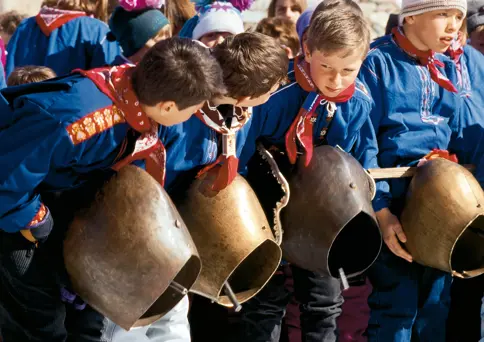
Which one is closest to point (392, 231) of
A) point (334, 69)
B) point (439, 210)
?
point (439, 210)

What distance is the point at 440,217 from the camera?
11.1ft

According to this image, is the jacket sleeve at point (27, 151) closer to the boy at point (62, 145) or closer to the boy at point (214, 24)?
the boy at point (62, 145)

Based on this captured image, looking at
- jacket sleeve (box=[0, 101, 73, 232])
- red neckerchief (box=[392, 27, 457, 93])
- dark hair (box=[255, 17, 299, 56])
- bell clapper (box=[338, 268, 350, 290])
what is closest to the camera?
jacket sleeve (box=[0, 101, 73, 232])

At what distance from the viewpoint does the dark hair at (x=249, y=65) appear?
Result: 2.96 m

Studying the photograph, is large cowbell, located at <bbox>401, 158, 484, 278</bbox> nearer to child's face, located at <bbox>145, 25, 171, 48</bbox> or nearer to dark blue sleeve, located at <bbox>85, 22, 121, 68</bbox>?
child's face, located at <bbox>145, 25, 171, 48</bbox>

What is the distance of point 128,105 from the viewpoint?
2777 millimetres

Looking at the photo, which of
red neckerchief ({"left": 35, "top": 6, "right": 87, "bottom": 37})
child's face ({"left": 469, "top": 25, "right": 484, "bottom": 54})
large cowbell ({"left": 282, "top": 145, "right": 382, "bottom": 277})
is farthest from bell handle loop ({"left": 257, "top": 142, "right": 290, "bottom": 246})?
child's face ({"left": 469, "top": 25, "right": 484, "bottom": 54})

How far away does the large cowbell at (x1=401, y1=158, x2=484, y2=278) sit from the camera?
337 cm

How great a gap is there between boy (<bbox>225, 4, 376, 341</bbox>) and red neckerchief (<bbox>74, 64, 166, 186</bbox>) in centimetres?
43

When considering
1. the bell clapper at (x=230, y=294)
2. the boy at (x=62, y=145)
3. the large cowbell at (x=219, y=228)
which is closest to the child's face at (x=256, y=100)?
the boy at (x=62, y=145)

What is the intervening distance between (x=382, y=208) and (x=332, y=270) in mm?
335

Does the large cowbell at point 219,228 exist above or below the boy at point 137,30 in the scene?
below

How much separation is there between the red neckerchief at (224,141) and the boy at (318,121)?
0.36 feet

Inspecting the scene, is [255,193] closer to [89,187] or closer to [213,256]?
[213,256]
